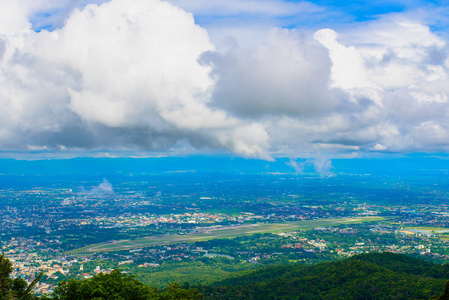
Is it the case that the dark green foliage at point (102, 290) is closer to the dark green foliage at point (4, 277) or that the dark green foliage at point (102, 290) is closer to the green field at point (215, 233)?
the dark green foliage at point (4, 277)

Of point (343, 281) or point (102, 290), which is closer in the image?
point (102, 290)

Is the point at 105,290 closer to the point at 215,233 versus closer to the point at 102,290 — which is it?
the point at 102,290

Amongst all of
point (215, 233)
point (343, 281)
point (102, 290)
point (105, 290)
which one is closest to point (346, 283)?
point (343, 281)

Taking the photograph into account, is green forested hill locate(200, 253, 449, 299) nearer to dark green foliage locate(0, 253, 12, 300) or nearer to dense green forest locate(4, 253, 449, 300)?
dense green forest locate(4, 253, 449, 300)

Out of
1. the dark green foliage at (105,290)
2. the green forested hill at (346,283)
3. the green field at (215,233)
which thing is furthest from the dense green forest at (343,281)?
the green field at (215,233)

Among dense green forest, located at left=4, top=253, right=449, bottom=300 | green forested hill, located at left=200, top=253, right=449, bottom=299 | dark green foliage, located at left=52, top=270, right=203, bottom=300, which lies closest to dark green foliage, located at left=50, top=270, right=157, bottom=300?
dark green foliage, located at left=52, top=270, right=203, bottom=300
